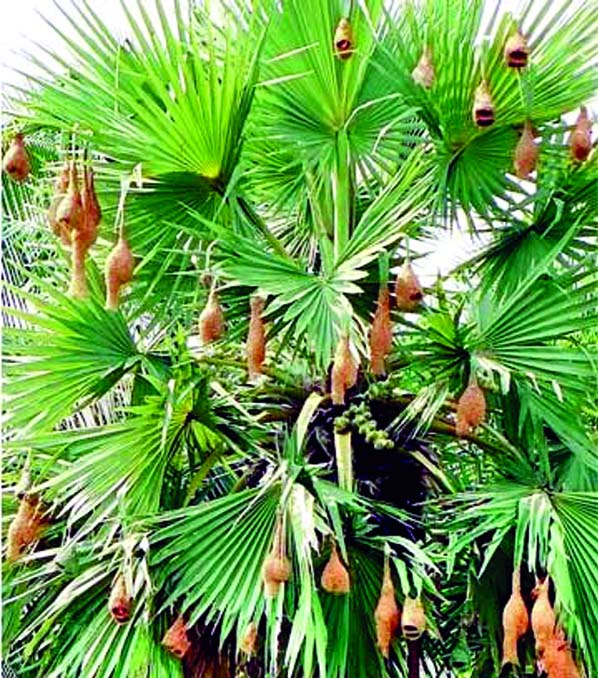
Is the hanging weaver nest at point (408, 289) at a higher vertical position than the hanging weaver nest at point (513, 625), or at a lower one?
higher

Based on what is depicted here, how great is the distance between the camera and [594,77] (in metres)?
2.47

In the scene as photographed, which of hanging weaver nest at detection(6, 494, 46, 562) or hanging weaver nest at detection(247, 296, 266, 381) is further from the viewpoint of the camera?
hanging weaver nest at detection(6, 494, 46, 562)

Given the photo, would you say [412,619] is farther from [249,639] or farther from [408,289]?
[408,289]

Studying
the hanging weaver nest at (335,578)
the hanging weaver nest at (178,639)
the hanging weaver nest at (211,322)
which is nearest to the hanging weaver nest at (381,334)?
the hanging weaver nest at (211,322)

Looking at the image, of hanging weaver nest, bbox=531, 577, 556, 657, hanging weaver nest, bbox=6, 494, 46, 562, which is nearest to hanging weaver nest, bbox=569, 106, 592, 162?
hanging weaver nest, bbox=531, 577, 556, 657

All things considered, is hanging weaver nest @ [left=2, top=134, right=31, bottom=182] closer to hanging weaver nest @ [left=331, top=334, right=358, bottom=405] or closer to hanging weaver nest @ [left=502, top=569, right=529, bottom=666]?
hanging weaver nest @ [left=331, top=334, right=358, bottom=405]

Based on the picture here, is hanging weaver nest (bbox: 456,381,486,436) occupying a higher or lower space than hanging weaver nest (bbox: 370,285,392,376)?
lower

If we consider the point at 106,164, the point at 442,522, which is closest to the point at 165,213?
the point at 106,164

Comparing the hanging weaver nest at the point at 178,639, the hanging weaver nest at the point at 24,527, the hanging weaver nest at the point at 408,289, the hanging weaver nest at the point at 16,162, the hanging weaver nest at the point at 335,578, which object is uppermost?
the hanging weaver nest at the point at 16,162

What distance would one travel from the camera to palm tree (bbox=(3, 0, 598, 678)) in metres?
2.17

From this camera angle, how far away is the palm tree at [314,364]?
2.17m

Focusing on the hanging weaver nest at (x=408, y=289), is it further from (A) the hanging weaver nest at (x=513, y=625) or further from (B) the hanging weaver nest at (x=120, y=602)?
(B) the hanging weaver nest at (x=120, y=602)

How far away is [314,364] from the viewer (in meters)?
2.61

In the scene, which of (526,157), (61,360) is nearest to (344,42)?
(526,157)
